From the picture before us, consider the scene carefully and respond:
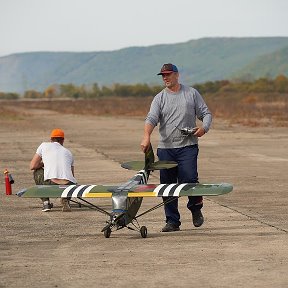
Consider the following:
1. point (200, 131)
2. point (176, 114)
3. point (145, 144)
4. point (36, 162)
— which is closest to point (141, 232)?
point (145, 144)

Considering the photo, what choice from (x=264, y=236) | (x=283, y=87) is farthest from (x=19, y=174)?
(x=283, y=87)

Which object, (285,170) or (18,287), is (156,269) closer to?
(18,287)

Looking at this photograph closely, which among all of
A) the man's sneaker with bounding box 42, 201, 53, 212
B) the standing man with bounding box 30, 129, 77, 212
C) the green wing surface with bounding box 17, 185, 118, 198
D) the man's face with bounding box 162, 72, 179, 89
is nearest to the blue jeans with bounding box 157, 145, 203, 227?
the man's face with bounding box 162, 72, 179, 89

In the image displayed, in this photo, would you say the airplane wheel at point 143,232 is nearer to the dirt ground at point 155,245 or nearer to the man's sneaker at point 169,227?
the dirt ground at point 155,245

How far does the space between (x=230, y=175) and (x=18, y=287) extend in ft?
43.2

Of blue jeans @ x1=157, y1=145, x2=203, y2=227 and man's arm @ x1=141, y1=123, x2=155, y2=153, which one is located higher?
man's arm @ x1=141, y1=123, x2=155, y2=153

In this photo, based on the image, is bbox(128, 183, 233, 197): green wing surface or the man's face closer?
bbox(128, 183, 233, 197): green wing surface

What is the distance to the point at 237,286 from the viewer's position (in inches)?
344

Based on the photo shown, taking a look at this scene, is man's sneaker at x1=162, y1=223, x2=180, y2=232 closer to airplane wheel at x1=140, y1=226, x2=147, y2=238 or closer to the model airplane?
the model airplane

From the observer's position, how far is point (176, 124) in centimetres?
1274

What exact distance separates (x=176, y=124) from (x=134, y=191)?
50.8 inches

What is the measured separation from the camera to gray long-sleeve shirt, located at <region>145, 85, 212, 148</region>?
1275 cm

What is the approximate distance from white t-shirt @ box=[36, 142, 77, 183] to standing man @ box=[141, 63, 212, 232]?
8.44 ft

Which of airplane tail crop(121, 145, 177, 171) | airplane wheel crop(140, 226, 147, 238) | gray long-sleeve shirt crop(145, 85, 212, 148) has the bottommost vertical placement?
airplane wheel crop(140, 226, 147, 238)
